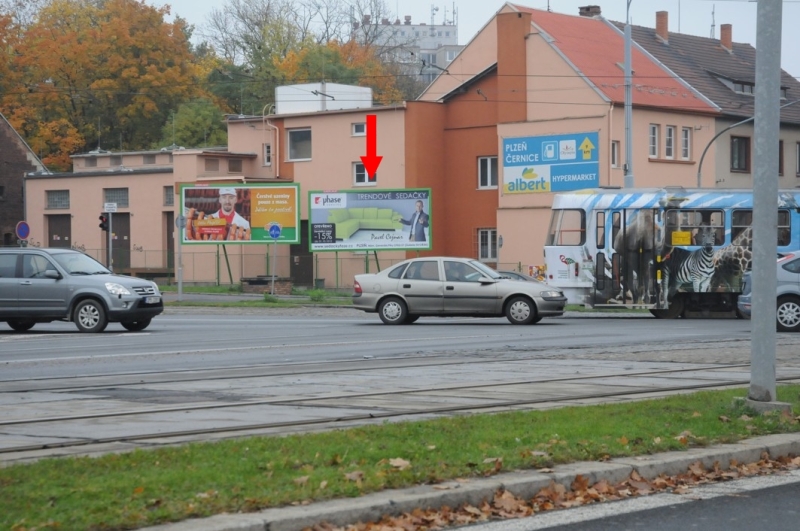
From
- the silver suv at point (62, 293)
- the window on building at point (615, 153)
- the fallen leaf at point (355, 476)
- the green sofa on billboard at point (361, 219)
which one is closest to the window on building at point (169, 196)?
the green sofa on billboard at point (361, 219)

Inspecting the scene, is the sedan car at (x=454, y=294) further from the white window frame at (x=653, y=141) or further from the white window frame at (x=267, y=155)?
the white window frame at (x=267, y=155)

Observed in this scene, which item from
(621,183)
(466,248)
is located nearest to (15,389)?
(621,183)

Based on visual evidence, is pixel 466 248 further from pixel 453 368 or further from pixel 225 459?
pixel 225 459

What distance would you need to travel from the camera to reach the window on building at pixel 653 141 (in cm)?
5006

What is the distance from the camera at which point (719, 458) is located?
28.9 ft

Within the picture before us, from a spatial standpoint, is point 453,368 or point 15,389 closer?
point 15,389

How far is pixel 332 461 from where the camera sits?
318 inches

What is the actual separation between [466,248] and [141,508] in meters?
48.5

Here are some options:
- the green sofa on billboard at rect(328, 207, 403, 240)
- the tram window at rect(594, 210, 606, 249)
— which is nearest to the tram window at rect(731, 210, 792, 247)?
the tram window at rect(594, 210, 606, 249)

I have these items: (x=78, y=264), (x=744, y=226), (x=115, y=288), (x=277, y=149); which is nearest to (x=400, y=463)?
(x=115, y=288)

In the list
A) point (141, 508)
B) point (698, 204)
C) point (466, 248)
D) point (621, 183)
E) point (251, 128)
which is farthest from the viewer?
point (251, 128)

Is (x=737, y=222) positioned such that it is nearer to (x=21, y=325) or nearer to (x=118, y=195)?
(x=21, y=325)

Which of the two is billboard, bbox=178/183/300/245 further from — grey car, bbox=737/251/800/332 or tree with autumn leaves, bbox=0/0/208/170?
grey car, bbox=737/251/800/332

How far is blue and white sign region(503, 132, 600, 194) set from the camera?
4812cm
